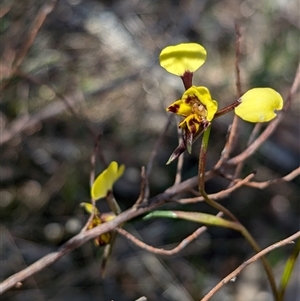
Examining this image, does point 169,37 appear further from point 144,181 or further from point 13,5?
point 144,181

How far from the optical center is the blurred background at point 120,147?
1811 mm

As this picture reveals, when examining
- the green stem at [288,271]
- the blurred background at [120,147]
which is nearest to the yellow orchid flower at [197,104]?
the green stem at [288,271]

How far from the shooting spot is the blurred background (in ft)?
5.94

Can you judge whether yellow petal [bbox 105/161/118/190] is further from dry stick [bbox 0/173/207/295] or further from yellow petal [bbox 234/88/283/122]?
yellow petal [bbox 234/88/283/122]

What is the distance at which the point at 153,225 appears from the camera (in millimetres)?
1905

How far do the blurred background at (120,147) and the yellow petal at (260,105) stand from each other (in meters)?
0.97

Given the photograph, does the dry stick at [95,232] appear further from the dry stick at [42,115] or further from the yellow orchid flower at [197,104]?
the dry stick at [42,115]

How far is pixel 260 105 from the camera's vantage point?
2.51 ft

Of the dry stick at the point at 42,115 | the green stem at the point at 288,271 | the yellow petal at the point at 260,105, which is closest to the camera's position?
the yellow petal at the point at 260,105

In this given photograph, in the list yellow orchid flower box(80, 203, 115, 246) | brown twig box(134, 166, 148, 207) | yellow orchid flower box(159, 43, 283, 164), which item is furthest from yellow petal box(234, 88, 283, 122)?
yellow orchid flower box(80, 203, 115, 246)

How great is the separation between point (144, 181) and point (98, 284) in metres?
0.98

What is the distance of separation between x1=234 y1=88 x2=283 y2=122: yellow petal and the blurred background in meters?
0.97

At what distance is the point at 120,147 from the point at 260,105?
127cm

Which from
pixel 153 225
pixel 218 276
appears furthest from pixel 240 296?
pixel 153 225
